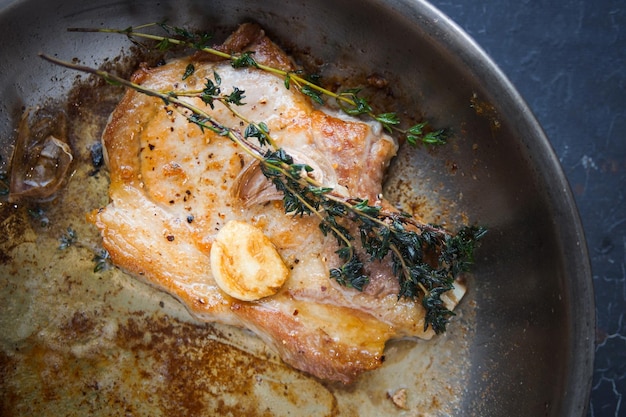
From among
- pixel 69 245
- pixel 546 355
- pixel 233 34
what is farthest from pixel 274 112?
pixel 546 355

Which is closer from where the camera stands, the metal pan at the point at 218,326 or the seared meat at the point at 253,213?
the seared meat at the point at 253,213

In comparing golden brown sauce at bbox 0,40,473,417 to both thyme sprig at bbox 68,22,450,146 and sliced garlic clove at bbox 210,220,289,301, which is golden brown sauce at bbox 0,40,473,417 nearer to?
thyme sprig at bbox 68,22,450,146

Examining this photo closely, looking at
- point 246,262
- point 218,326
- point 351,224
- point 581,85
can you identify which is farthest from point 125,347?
point 581,85

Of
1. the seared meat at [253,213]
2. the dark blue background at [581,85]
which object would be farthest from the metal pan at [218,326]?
the dark blue background at [581,85]

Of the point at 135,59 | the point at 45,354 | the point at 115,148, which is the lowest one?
the point at 45,354

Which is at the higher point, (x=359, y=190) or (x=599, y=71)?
(x=599, y=71)

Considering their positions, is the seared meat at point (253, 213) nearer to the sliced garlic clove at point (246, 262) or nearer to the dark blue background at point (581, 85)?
the sliced garlic clove at point (246, 262)

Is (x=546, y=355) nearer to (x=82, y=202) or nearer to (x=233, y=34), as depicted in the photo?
(x=233, y=34)
